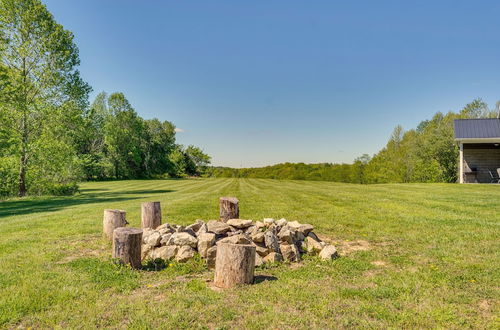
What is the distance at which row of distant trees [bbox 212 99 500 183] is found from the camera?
97.7 ft

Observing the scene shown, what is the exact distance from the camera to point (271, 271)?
4.99 meters

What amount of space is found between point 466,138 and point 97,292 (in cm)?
2509

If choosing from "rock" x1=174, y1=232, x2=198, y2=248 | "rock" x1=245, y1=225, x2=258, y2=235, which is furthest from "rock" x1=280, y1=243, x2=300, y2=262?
"rock" x1=174, y1=232, x2=198, y2=248

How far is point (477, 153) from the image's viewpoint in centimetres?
2166

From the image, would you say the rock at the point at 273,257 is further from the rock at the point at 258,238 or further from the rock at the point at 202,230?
the rock at the point at 202,230

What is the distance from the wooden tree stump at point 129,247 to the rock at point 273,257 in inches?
93.5

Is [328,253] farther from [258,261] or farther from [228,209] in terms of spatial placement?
[228,209]

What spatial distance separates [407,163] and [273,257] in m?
37.2

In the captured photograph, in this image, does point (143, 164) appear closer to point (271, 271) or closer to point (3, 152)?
point (3, 152)

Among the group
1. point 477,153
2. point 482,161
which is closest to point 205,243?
point 477,153

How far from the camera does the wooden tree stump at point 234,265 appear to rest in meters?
4.29

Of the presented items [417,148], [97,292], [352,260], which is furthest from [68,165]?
[417,148]

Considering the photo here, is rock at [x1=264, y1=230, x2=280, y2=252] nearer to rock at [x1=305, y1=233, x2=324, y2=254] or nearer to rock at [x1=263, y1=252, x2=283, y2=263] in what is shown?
rock at [x1=263, y1=252, x2=283, y2=263]

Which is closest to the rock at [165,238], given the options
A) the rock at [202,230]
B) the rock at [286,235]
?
the rock at [202,230]
